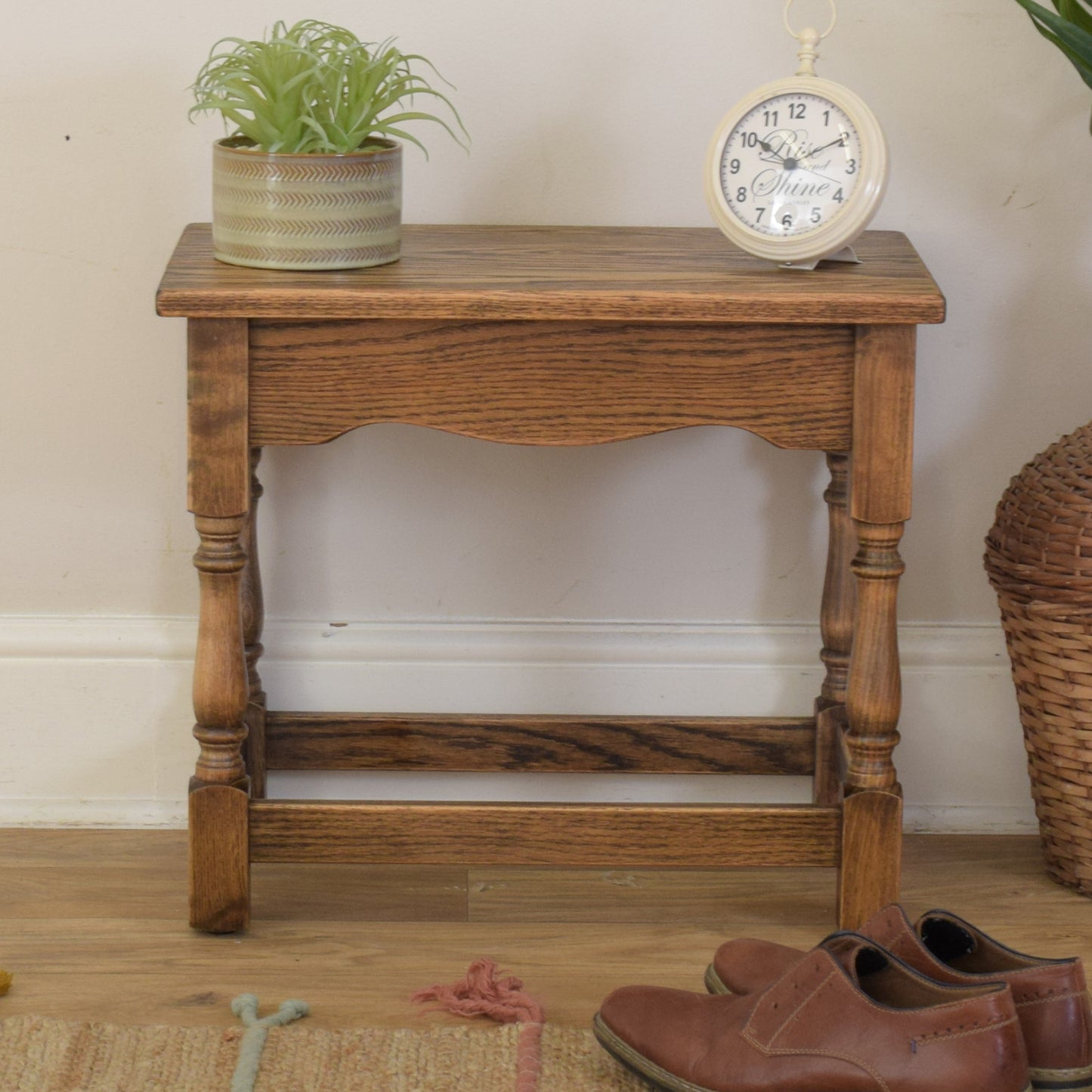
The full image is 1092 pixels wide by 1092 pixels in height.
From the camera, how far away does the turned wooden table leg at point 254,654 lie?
5.25ft

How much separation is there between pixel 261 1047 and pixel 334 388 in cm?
56

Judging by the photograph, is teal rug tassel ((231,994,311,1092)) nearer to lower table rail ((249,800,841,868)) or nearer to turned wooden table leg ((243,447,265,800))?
lower table rail ((249,800,841,868))

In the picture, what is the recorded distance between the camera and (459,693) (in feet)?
5.67

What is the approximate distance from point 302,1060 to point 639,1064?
0.28m

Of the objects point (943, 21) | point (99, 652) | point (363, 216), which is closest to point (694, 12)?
point (943, 21)

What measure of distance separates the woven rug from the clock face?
2.41ft

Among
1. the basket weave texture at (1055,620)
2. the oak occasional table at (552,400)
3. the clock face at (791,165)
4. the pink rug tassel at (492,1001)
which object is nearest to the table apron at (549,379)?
the oak occasional table at (552,400)

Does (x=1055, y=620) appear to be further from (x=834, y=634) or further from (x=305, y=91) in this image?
(x=305, y=91)

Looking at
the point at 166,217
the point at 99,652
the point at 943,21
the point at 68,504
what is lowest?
the point at 99,652

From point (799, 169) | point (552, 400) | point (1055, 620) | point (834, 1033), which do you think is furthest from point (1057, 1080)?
point (799, 169)

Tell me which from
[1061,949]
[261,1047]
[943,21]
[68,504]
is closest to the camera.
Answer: [261,1047]

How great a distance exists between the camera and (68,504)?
1.69m

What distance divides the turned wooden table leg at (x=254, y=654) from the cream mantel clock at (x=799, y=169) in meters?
0.58

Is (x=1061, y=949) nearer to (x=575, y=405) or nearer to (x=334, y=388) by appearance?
(x=575, y=405)
